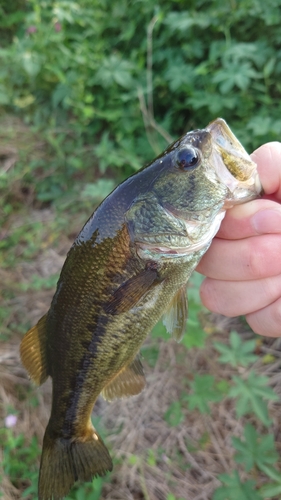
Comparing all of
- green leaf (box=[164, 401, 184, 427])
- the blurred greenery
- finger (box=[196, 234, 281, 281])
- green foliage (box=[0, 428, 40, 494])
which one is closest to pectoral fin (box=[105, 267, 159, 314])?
finger (box=[196, 234, 281, 281])

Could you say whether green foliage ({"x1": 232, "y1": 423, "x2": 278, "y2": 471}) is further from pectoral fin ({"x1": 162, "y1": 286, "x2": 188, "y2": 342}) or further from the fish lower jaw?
the fish lower jaw

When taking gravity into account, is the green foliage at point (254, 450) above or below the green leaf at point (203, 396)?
below

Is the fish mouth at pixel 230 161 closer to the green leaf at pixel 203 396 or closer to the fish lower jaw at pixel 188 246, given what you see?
the fish lower jaw at pixel 188 246

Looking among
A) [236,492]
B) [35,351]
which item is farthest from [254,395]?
[35,351]

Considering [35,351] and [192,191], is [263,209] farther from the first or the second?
[35,351]

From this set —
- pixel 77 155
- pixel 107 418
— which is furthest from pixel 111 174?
pixel 107 418

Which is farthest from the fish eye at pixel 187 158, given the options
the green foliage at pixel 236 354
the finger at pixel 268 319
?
Answer: the green foliage at pixel 236 354
